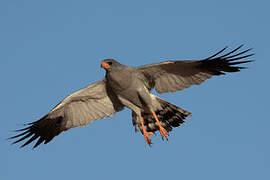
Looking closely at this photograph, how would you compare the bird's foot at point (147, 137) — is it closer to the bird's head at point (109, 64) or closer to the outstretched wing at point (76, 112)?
the outstretched wing at point (76, 112)

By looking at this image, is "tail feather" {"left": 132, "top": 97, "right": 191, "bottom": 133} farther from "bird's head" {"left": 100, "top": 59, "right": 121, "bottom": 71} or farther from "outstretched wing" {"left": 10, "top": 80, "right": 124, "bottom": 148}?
"bird's head" {"left": 100, "top": 59, "right": 121, "bottom": 71}

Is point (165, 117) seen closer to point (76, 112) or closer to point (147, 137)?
point (147, 137)

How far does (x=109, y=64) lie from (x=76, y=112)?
1832mm

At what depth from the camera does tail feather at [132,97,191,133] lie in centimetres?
1097

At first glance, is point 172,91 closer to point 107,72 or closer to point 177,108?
point 177,108

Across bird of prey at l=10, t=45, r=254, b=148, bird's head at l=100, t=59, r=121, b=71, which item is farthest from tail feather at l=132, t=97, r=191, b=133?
bird's head at l=100, t=59, r=121, b=71

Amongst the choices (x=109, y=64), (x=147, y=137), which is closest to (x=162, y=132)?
(x=147, y=137)

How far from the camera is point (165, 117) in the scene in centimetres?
1108

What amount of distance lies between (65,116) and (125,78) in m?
2.13

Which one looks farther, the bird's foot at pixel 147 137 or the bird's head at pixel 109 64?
the bird's foot at pixel 147 137

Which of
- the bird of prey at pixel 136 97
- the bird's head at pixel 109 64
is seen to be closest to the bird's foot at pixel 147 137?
the bird of prey at pixel 136 97

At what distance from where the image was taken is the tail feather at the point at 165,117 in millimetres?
10969

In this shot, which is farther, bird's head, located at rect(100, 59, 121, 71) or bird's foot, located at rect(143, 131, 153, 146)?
bird's foot, located at rect(143, 131, 153, 146)

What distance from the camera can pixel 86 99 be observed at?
11234 mm
